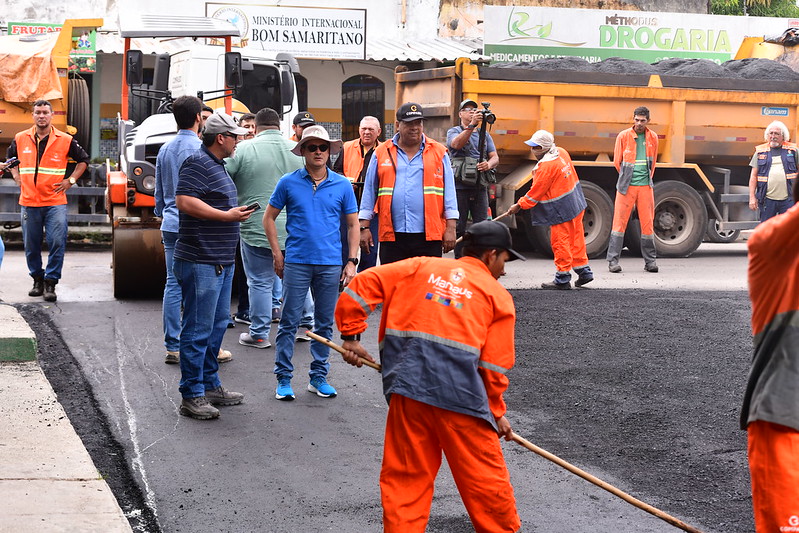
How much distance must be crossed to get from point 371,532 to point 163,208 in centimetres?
416

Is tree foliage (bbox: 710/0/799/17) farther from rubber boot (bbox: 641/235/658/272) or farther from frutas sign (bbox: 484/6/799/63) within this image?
rubber boot (bbox: 641/235/658/272)

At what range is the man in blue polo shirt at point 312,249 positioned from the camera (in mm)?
7000

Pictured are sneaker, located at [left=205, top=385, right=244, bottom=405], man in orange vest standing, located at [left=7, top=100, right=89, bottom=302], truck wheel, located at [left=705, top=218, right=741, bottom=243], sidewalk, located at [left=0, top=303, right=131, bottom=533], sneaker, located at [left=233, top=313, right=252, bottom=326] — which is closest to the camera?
sidewalk, located at [left=0, top=303, right=131, bottom=533]

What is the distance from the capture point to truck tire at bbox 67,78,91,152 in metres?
14.9

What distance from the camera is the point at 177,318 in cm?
800

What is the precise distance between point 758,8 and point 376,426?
35.1 metres

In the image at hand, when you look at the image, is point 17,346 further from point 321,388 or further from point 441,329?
point 441,329

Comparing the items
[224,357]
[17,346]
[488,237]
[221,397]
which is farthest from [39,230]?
[488,237]

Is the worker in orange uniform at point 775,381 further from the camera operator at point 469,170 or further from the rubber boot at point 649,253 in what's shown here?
the rubber boot at point 649,253

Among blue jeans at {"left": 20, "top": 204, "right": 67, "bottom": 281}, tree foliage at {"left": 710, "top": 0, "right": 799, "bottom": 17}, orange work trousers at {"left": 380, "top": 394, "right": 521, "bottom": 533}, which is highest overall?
tree foliage at {"left": 710, "top": 0, "right": 799, "bottom": 17}

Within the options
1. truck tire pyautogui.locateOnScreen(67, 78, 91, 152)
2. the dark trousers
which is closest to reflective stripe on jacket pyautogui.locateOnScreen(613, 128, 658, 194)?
the dark trousers

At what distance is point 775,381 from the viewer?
3.57 m

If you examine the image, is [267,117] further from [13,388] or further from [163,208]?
[13,388]

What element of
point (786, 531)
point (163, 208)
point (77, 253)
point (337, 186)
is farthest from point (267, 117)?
point (77, 253)
